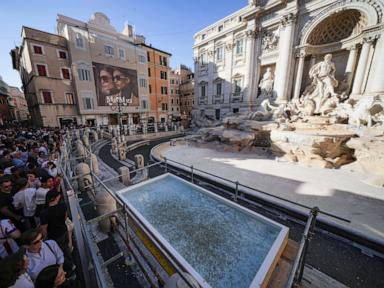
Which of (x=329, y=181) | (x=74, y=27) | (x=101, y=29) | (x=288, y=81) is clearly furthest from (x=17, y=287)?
(x=101, y=29)

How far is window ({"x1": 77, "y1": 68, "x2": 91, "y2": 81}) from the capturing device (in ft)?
65.6

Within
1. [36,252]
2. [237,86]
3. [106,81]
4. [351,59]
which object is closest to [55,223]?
[36,252]

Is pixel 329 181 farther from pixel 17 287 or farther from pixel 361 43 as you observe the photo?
pixel 361 43

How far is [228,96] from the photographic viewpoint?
21.3 metres

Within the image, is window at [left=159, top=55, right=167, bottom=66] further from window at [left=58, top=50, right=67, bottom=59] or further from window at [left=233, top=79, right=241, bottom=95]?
window at [left=233, top=79, right=241, bottom=95]

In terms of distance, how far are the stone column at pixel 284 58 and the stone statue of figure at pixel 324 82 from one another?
2.70 m

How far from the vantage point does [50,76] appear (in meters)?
18.5

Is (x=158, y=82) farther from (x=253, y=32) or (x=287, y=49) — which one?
(x=287, y=49)

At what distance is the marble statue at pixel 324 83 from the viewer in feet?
41.4

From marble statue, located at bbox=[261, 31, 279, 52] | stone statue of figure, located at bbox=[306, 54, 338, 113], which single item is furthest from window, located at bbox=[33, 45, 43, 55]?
stone statue of figure, located at bbox=[306, 54, 338, 113]

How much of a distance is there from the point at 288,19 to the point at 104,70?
22.5 m

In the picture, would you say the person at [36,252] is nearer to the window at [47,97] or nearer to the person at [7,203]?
the person at [7,203]

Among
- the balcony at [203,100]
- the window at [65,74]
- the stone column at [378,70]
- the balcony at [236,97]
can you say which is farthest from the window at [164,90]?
the stone column at [378,70]

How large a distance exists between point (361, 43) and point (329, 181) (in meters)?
13.7
